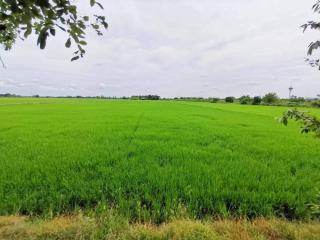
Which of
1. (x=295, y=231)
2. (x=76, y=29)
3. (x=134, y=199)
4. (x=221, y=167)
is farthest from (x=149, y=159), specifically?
(x=76, y=29)

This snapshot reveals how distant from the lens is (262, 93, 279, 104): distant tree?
7981cm

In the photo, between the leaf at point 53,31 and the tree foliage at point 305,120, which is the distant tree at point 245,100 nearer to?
the tree foliage at point 305,120

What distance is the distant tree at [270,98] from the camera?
262 feet

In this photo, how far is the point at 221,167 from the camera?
7055mm

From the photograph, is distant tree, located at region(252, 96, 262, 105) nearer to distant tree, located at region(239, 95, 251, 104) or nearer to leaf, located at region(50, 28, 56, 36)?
distant tree, located at region(239, 95, 251, 104)

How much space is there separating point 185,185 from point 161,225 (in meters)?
1.58

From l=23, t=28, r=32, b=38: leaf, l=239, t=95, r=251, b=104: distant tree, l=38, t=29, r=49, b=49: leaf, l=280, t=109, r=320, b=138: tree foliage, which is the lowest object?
l=239, t=95, r=251, b=104: distant tree

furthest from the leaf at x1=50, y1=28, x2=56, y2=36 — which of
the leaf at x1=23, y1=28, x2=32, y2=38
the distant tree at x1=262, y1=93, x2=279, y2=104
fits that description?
the distant tree at x1=262, y1=93, x2=279, y2=104

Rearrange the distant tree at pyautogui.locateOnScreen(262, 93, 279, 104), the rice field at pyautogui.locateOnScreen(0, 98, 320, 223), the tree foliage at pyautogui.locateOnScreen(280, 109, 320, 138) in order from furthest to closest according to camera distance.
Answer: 1. the distant tree at pyautogui.locateOnScreen(262, 93, 279, 104)
2. the rice field at pyautogui.locateOnScreen(0, 98, 320, 223)
3. the tree foliage at pyautogui.locateOnScreen(280, 109, 320, 138)

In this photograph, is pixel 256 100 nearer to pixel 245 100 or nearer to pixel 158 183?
pixel 245 100

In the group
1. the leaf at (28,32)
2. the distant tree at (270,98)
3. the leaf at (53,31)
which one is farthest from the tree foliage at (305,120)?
the distant tree at (270,98)

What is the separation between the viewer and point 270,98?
80.1 meters

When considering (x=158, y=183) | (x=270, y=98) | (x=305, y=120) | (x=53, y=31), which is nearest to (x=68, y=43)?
(x=53, y=31)

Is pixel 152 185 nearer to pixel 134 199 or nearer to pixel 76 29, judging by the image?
pixel 134 199
